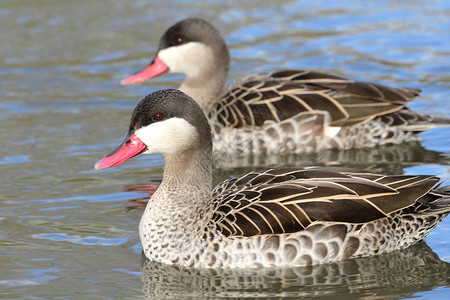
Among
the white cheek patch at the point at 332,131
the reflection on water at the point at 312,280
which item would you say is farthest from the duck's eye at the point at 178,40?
the reflection on water at the point at 312,280

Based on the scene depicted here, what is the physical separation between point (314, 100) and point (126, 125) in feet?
8.33

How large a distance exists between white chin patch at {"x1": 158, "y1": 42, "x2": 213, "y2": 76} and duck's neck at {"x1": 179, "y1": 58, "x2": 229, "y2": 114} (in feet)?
0.21

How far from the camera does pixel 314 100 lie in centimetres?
1085

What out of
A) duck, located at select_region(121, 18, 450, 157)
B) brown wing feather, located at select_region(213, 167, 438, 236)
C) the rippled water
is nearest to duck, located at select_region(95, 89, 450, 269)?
brown wing feather, located at select_region(213, 167, 438, 236)

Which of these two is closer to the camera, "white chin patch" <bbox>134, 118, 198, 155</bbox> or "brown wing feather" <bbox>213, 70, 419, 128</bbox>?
"white chin patch" <bbox>134, 118, 198, 155</bbox>

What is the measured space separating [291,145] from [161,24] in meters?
5.90

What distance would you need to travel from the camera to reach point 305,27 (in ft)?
51.5

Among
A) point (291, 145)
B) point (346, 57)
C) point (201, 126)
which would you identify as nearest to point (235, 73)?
point (346, 57)

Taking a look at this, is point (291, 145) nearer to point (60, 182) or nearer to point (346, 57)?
point (60, 182)

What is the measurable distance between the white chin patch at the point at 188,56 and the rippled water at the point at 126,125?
1.00 meters

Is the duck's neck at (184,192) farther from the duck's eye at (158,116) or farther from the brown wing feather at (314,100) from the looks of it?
the brown wing feather at (314,100)

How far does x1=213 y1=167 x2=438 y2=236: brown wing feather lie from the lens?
24.6 feet

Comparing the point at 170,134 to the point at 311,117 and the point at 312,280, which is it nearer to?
the point at 312,280

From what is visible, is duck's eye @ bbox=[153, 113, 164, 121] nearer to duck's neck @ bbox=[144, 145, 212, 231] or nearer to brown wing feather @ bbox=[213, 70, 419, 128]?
duck's neck @ bbox=[144, 145, 212, 231]
